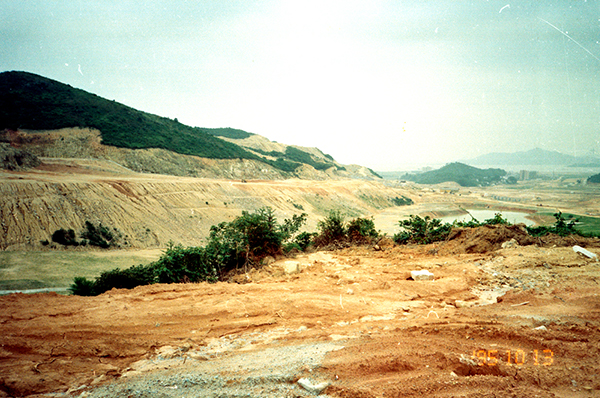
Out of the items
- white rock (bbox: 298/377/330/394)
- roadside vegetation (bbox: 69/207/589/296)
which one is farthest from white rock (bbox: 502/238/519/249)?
white rock (bbox: 298/377/330/394)

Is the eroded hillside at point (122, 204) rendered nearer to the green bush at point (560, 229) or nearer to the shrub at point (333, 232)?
the shrub at point (333, 232)

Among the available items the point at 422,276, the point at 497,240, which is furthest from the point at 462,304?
the point at 497,240

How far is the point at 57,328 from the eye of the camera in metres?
5.54

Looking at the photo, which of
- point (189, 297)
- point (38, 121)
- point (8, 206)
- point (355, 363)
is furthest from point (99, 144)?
point (355, 363)

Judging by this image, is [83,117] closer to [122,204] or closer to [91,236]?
[122,204]

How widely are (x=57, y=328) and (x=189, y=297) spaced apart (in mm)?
2468

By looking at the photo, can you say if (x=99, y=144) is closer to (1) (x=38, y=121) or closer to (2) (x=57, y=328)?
(1) (x=38, y=121)

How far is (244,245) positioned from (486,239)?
884cm

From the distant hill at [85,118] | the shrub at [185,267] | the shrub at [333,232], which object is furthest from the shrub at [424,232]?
the distant hill at [85,118]

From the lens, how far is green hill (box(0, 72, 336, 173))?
50.1 metres

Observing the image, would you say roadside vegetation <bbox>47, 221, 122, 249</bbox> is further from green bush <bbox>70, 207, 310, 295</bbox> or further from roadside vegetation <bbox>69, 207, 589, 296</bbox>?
green bush <bbox>70, 207, 310, 295</bbox>
